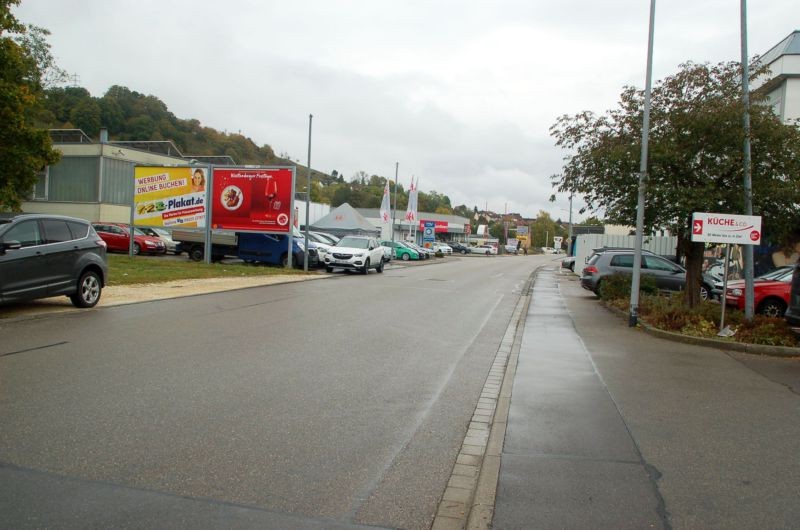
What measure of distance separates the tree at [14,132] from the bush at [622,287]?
20.8 m

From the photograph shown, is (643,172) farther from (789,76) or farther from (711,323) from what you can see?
(789,76)

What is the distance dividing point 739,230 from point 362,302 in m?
8.53

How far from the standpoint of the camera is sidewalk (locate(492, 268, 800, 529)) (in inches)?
155

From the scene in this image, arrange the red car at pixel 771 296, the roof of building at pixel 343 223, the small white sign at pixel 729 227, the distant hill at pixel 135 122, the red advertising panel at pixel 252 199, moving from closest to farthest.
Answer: the small white sign at pixel 729 227, the red car at pixel 771 296, the red advertising panel at pixel 252 199, the roof of building at pixel 343 223, the distant hill at pixel 135 122

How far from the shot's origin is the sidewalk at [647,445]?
3.95 metres

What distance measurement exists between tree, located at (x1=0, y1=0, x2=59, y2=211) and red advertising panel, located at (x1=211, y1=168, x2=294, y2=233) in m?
6.48

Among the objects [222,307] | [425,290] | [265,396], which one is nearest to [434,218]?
[425,290]

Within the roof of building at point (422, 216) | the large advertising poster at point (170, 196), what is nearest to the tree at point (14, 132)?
the large advertising poster at point (170, 196)

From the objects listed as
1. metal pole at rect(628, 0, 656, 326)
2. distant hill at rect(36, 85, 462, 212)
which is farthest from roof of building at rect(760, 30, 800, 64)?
distant hill at rect(36, 85, 462, 212)

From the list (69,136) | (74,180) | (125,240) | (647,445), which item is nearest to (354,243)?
(125,240)

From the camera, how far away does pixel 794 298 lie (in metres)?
10.2

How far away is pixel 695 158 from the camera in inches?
503

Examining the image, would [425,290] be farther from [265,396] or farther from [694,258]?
[265,396]

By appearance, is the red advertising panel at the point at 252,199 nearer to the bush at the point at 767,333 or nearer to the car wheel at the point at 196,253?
the car wheel at the point at 196,253
